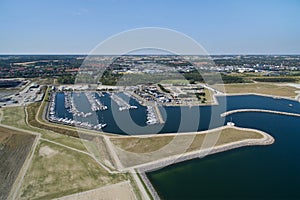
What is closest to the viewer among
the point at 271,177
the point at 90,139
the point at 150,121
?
the point at 271,177

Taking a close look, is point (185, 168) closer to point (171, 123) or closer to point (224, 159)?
point (224, 159)

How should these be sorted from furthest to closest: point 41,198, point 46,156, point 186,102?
point 186,102 → point 46,156 → point 41,198

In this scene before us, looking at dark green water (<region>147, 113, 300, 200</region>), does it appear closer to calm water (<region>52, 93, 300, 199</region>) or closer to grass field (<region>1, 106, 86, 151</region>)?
calm water (<region>52, 93, 300, 199</region>)

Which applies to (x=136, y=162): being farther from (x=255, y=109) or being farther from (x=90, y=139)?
(x=255, y=109)

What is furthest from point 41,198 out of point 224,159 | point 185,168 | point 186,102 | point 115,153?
point 186,102

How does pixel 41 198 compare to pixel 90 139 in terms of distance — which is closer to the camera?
pixel 41 198

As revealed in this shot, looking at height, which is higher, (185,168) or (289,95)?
(289,95)

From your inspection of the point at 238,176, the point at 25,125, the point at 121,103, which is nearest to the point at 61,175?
the point at 238,176
